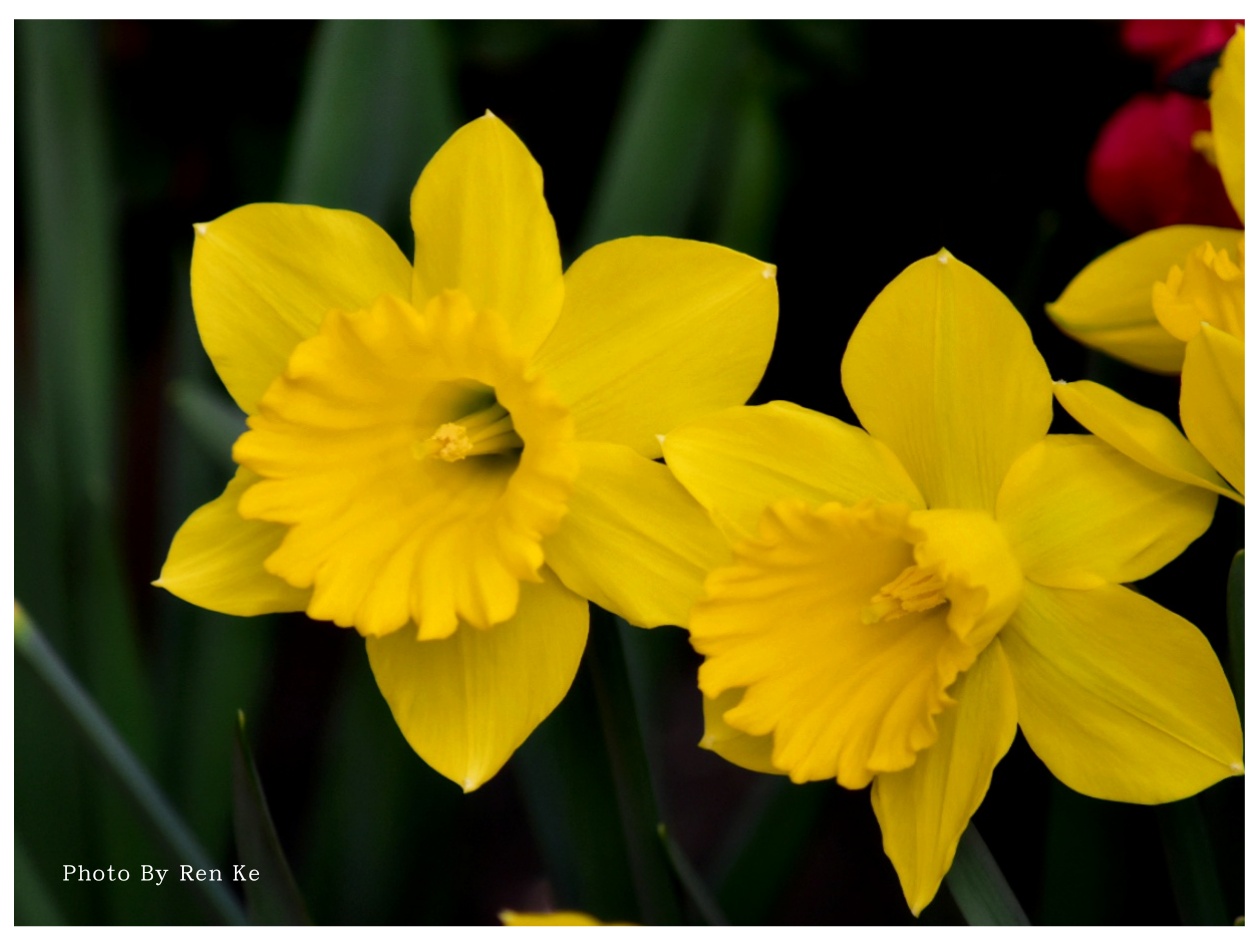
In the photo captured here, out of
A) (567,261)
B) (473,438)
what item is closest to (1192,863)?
(473,438)

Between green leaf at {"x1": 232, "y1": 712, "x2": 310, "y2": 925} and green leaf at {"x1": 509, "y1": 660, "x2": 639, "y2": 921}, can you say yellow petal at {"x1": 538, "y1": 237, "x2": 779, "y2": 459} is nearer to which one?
green leaf at {"x1": 509, "y1": 660, "x2": 639, "y2": 921}

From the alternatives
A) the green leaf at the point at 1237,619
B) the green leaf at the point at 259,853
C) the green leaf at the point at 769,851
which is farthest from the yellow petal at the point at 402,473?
the green leaf at the point at 769,851

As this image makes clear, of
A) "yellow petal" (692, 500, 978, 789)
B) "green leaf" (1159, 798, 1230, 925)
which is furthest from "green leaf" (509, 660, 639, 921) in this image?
"green leaf" (1159, 798, 1230, 925)

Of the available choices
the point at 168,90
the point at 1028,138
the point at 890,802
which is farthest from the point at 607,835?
the point at 168,90

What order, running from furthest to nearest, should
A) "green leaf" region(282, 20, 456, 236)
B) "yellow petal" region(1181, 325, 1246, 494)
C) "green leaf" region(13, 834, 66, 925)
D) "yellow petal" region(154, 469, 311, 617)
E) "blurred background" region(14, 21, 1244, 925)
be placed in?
"green leaf" region(282, 20, 456, 236)
"blurred background" region(14, 21, 1244, 925)
"green leaf" region(13, 834, 66, 925)
"yellow petal" region(154, 469, 311, 617)
"yellow petal" region(1181, 325, 1246, 494)

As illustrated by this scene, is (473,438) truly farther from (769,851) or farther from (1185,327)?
(769,851)

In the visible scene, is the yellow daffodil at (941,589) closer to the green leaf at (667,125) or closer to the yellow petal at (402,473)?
the yellow petal at (402,473)
